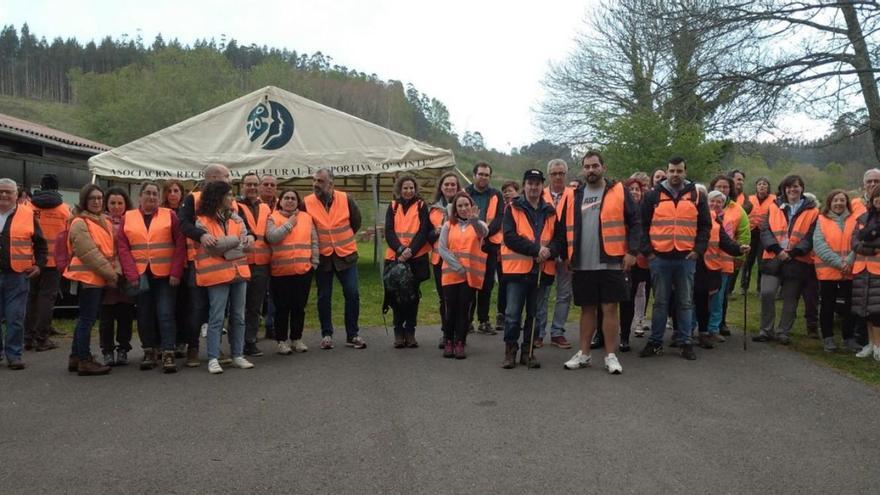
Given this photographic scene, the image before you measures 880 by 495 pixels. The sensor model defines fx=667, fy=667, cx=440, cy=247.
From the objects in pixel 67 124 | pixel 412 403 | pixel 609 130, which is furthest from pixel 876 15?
pixel 67 124

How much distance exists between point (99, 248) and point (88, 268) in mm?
212

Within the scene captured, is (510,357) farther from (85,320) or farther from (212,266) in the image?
(85,320)

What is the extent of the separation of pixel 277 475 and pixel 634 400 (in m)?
2.91

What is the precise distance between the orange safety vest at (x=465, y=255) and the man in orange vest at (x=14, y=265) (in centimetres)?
428

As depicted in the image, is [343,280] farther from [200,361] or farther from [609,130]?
[609,130]

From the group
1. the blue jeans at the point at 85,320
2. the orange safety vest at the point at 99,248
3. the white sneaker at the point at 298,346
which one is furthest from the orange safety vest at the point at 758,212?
the blue jeans at the point at 85,320

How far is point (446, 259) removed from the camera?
706 centimetres

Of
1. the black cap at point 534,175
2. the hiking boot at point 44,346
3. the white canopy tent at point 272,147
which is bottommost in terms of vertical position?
the hiking boot at point 44,346

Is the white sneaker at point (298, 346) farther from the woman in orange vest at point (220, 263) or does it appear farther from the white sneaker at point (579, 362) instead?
the white sneaker at point (579, 362)

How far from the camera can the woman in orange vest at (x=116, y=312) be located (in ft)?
21.6

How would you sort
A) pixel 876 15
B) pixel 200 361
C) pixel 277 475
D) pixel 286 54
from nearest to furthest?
1. pixel 277 475
2. pixel 200 361
3. pixel 876 15
4. pixel 286 54

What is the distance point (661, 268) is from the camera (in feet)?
22.7

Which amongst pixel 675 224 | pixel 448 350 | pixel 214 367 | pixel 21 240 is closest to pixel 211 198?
pixel 214 367

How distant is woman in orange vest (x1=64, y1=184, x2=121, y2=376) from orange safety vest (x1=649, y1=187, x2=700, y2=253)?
17.7ft
